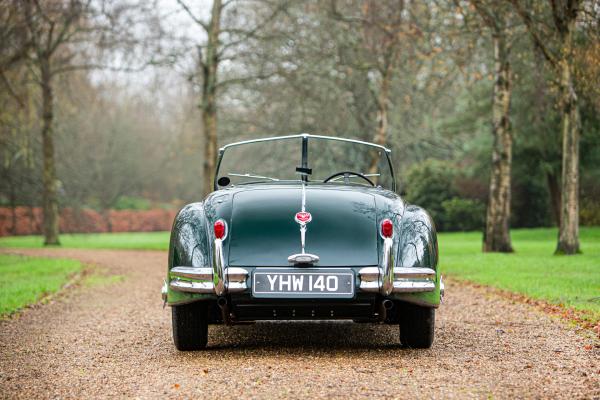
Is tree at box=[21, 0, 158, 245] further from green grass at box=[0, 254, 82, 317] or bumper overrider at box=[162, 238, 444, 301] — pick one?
bumper overrider at box=[162, 238, 444, 301]

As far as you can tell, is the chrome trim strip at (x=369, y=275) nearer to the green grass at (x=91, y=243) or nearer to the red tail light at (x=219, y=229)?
the red tail light at (x=219, y=229)

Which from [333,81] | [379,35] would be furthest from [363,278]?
[333,81]

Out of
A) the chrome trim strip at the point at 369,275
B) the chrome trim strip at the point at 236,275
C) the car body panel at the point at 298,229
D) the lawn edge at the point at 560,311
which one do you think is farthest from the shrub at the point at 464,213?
the chrome trim strip at the point at 236,275

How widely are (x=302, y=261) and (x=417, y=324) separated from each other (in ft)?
3.20

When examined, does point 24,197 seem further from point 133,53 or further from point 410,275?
point 410,275

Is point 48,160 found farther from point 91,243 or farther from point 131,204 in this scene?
point 131,204

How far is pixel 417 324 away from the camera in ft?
18.9

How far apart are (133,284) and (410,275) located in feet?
26.3

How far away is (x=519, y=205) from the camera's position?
36.2 meters

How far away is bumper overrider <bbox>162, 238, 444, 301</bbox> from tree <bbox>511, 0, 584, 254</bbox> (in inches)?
426

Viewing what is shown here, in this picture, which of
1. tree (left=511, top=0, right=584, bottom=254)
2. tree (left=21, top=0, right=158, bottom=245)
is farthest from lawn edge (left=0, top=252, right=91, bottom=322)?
tree (left=511, top=0, right=584, bottom=254)

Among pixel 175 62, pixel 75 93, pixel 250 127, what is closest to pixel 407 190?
pixel 250 127

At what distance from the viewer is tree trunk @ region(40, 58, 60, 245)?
26.5m

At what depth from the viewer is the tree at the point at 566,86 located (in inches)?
629
